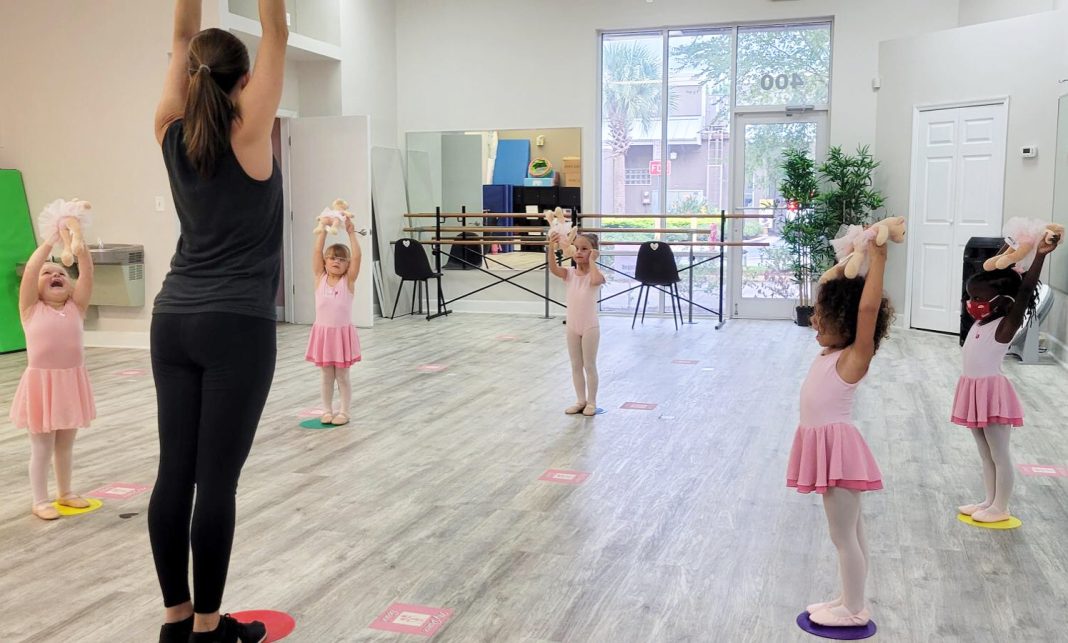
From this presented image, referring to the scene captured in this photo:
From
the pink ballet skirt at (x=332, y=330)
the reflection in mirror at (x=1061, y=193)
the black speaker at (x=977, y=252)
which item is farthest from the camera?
the black speaker at (x=977, y=252)

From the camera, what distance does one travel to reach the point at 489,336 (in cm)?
876

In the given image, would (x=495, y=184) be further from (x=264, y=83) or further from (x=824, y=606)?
(x=264, y=83)

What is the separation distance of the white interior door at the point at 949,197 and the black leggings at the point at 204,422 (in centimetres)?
782

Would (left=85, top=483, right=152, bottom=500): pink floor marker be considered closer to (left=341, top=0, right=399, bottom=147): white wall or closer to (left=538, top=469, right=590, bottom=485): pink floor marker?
(left=538, top=469, right=590, bottom=485): pink floor marker

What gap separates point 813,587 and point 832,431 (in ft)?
2.05

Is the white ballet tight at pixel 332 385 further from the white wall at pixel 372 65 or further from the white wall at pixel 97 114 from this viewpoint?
the white wall at pixel 372 65

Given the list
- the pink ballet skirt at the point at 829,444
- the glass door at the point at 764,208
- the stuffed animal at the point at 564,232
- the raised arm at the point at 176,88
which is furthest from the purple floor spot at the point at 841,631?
the glass door at the point at 764,208

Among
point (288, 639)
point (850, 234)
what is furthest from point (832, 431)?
point (288, 639)

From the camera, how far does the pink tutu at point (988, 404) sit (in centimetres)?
328

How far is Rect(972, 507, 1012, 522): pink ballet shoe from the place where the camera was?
11.3 ft

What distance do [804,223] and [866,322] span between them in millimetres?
7273

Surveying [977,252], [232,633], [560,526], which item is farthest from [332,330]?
[977,252]

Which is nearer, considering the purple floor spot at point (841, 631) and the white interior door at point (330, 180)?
the purple floor spot at point (841, 631)

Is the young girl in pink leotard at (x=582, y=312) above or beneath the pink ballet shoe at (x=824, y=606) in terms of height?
above
